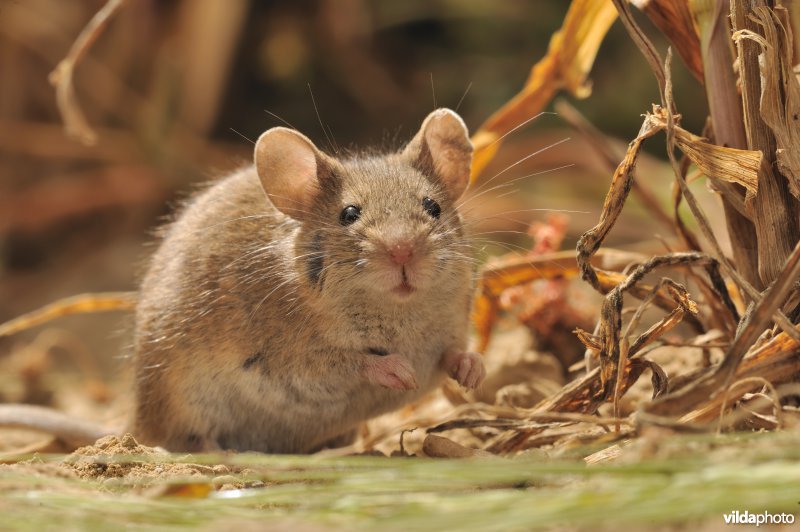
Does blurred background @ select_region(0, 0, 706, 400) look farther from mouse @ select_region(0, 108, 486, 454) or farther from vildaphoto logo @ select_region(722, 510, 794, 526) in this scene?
vildaphoto logo @ select_region(722, 510, 794, 526)

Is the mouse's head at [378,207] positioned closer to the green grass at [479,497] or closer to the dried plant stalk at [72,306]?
the green grass at [479,497]

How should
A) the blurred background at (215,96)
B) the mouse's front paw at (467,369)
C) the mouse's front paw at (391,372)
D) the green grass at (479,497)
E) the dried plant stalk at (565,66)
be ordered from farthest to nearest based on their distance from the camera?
the blurred background at (215,96)
the dried plant stalk at (565,66)
the mouse's front paw at (467,369)
the mouse's front paw at (391,372)
the green grass at (479,497)

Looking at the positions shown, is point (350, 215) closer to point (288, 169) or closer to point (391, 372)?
point (288, 169)

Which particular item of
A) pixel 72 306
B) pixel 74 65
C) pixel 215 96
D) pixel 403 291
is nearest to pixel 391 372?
pixel 403 291

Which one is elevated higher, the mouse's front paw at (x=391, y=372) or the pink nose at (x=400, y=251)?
the pink nose at (x=400, y=251)

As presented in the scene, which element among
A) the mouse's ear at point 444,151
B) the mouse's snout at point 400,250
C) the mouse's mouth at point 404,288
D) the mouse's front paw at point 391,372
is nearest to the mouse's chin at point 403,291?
the mouse's mouth at point 404,288

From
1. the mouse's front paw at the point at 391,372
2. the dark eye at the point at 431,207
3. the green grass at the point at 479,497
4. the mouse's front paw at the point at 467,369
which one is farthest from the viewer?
the mouse's front paw at the point at 467,369

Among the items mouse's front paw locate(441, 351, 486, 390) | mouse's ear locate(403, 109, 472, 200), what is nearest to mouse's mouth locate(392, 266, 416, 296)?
mouse's front paw locate(441, 351, 486, 390)
